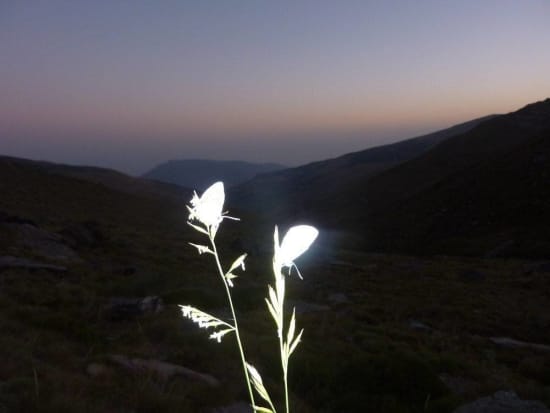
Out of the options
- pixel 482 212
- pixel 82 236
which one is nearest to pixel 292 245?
pixel 82 236

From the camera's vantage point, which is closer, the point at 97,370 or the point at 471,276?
the point at 97,370

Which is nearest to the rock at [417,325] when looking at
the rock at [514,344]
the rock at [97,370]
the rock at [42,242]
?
the rock at [514,344]

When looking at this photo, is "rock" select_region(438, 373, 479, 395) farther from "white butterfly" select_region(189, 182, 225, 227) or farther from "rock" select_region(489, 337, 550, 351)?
"white butterfly" select_region(189, 182, 225, 227)

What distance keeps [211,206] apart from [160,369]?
6595 millimetres

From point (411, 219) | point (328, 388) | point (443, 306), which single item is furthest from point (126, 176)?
point (328, 388)

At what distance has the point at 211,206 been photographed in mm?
1327

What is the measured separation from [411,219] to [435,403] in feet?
209

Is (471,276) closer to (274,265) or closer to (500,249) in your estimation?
(500,249)

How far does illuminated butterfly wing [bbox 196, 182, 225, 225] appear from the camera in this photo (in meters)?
1.30

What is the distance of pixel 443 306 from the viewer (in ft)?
64.5

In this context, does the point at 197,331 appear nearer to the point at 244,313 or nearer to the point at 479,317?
the point at 244,313

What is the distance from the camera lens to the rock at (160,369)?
7156 mm

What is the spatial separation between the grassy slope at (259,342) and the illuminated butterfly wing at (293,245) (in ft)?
15.6

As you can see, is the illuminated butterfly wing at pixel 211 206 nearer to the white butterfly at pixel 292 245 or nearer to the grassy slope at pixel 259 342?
the white butterfly at pixel 292 245
